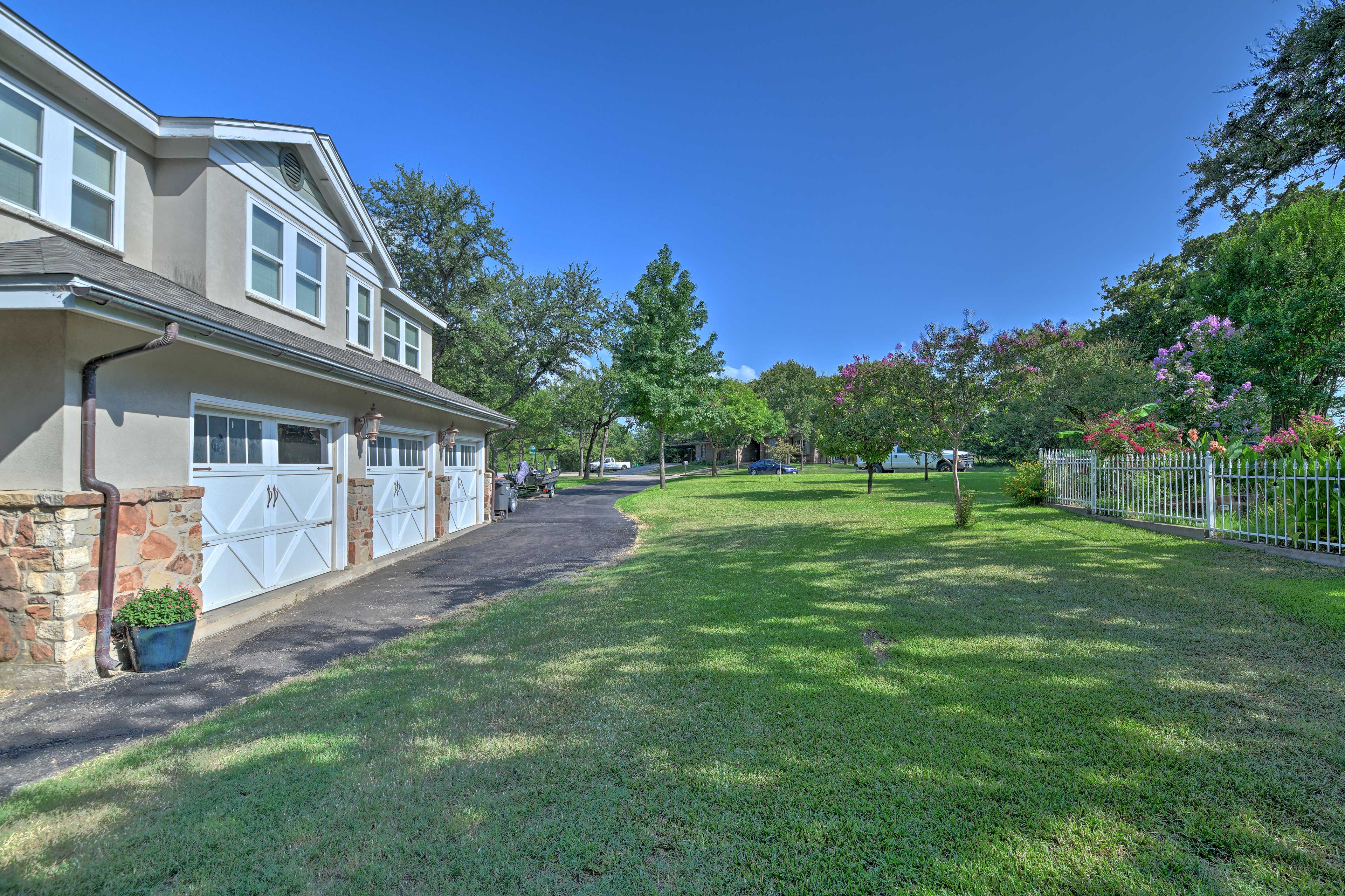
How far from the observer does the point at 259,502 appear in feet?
22.4

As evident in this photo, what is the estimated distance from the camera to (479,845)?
2.40m

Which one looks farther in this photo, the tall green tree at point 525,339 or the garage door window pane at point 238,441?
the tall green tree at point 525,339

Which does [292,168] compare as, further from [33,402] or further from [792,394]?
[792,394]

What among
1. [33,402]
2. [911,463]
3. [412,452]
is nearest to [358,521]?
[412,452]

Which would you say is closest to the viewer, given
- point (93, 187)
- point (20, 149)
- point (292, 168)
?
point (20, 149)

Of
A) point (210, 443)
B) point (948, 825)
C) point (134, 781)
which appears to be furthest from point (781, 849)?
point (210, 443)

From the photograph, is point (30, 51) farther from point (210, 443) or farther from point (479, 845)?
point (479, 845)

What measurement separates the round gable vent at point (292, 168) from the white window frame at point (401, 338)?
3.44 m

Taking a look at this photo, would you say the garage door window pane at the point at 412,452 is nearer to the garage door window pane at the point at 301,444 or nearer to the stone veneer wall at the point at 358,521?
the stone veneer wall at the point at 358,521

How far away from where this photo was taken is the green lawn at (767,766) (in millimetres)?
2242

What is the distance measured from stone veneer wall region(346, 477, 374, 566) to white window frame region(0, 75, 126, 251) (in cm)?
423

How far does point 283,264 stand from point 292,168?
5.38ft

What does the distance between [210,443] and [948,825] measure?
25.1 ft

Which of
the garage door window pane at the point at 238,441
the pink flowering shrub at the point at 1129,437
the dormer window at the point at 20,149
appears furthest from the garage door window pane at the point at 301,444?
the pink flowering shrub at the point at 1129,437
